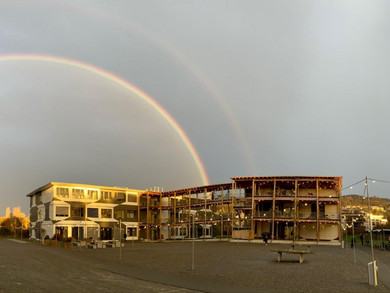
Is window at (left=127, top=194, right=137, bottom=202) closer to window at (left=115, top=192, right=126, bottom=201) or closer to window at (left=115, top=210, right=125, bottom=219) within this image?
window at (left=115, top=192, right=126, bottom=201)

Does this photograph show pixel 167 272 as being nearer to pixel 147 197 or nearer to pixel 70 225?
pixel 70 225

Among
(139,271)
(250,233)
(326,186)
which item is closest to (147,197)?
(250,233)

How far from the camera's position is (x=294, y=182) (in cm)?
6481

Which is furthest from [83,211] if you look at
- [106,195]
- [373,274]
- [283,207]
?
[373,274]

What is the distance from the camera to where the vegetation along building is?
6309 cm

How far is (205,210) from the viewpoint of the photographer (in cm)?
6744

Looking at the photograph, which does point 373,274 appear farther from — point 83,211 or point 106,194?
point 106,194

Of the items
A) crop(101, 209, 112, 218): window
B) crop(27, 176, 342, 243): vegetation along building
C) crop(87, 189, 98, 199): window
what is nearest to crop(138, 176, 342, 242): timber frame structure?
crop(27, 176, 342, 243): vegetation along building

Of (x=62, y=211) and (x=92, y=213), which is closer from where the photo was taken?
(x=62, y=211)

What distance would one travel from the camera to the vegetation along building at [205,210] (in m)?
63.1

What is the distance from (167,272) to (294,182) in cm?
4688

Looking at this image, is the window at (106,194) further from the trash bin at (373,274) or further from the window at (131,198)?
the trash bin at (373,274)

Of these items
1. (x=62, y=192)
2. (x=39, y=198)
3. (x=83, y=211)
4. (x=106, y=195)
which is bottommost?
(x=83, y=211)

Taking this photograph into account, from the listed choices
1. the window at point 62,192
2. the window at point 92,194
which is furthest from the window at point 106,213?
the window at point 62,192
